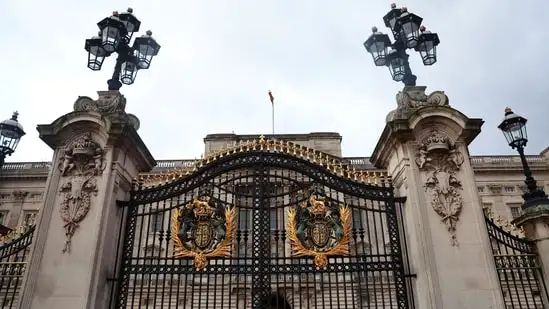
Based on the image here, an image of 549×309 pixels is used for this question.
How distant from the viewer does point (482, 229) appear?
28.0 feet

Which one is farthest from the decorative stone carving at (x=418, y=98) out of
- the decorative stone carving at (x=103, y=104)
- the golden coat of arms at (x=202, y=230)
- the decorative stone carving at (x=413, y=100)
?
the decorative stone carving at (x=103, y=104)

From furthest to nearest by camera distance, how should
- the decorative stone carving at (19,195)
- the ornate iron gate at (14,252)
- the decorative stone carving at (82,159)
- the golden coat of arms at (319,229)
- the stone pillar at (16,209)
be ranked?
the decorative stone carving at (19,195) < the stone pillar at (16,209) < the decorative stone carving at (82,159) < the golden coat of arms at (319,229) < the ornate iron gate at (14,252)

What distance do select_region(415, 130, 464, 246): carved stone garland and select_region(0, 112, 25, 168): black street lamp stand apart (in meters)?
8.95

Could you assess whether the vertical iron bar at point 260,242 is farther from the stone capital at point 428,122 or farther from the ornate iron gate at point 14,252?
the ornate iron gate at point 14,252

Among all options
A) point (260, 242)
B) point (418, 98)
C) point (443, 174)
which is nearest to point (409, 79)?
point (418, 98)

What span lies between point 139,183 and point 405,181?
5.78 m

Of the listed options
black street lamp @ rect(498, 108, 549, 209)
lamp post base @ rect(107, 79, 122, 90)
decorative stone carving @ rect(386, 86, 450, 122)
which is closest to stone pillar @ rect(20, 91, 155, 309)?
lamp post base @ rect(107, 79, 122, 90)

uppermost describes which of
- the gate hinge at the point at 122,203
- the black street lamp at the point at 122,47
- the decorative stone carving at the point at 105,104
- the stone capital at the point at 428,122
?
the black street lamp at the point at 122,47

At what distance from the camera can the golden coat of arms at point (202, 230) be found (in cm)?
890

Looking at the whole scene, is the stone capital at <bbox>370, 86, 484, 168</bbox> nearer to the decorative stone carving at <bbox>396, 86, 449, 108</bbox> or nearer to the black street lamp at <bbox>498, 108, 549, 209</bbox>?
the decorative stone carving at <bbox>396, 86, 449, 108</bbox>

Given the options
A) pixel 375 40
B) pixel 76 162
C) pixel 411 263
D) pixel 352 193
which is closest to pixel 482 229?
pixel 411 263

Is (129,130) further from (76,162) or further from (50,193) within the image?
(50,193)

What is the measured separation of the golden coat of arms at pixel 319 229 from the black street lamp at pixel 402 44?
3.65m

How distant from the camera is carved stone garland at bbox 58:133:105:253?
28.4 ft
